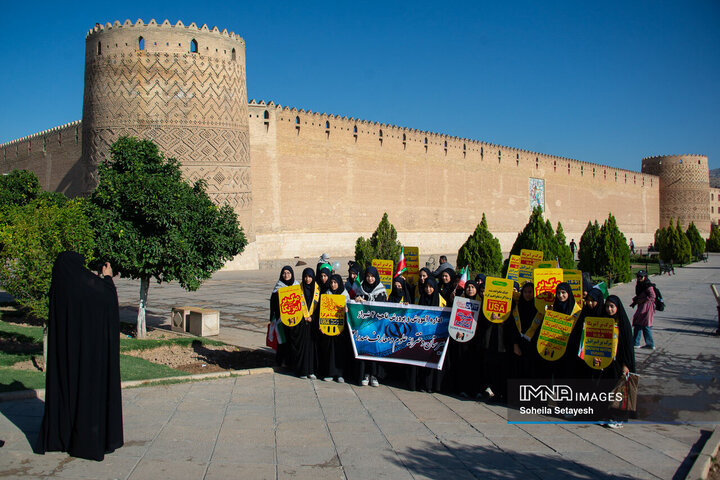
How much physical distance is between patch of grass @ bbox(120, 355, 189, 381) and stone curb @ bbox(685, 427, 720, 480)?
4847 millimetres

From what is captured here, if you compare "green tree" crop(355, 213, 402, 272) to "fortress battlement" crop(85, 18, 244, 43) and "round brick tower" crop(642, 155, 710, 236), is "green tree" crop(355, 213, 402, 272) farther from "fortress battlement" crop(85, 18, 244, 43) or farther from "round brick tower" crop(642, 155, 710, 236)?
"round brick tower" crop(642, 155, 710, 236)

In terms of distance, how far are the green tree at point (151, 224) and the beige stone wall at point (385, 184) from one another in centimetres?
1491

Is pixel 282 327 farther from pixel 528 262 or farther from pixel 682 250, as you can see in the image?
pixel 682 250

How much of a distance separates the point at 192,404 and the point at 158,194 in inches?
174

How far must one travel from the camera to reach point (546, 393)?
17.2 ft

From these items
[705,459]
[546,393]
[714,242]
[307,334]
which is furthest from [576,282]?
[714,242]

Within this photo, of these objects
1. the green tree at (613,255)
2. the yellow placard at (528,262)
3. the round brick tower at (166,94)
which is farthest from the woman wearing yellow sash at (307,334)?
the green tree at (613,255)

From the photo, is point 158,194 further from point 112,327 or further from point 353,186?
point 353,186

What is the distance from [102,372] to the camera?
3.76 metres

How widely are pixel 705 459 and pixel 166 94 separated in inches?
758

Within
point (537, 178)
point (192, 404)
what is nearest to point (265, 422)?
point (192, 404)

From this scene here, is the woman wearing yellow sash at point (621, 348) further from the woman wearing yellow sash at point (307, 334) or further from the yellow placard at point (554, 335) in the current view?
the woman wearing yellow sash at point (307, 334)

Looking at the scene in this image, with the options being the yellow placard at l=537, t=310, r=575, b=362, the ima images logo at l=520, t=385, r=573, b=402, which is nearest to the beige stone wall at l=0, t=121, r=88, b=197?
the ima images logo at l=520, t=385, r=573, b=402

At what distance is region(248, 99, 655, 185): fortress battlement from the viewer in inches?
1010
